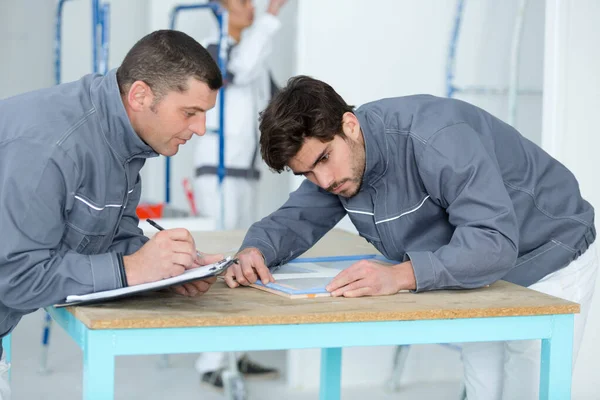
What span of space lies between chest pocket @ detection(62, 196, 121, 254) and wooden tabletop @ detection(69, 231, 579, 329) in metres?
0.16

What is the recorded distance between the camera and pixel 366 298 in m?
1.70

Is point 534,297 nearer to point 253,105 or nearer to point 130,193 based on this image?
point 130,193

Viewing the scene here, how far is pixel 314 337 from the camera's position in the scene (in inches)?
61.1

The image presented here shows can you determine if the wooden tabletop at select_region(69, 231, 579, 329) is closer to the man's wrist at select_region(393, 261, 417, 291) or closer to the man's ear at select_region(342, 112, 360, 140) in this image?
the man's wrist at select_region(393, 261, 417, 291)

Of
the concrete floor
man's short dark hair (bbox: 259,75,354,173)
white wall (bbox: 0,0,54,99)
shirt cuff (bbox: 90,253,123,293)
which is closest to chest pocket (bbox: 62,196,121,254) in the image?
shirt cuff (bbox: 90,253,123,293)

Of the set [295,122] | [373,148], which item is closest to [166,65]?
[295,122]

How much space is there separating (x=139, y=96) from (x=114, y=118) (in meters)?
0.07

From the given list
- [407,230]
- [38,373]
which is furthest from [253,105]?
[407,230]

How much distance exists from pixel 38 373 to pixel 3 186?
255 centimetres

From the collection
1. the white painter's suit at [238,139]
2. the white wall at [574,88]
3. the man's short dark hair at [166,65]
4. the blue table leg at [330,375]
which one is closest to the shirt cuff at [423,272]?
the man's short dark hair at [166,65]

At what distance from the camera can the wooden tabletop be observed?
1489 mm

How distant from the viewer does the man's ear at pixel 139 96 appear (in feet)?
5.57

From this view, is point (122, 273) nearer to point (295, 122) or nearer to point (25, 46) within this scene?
point (295, 122)

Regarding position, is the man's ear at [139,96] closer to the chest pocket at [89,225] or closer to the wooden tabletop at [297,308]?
the chest pocket at [89,225]
